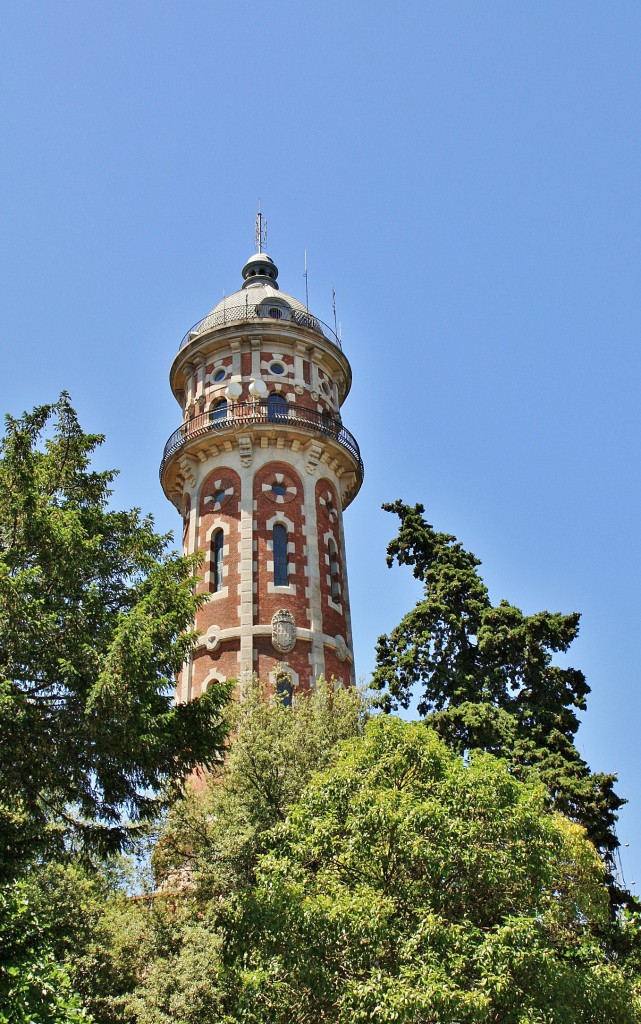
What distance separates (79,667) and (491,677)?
1131 centimetres

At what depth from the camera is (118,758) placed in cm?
1570

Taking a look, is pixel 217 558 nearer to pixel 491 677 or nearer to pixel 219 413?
pixel 219 413

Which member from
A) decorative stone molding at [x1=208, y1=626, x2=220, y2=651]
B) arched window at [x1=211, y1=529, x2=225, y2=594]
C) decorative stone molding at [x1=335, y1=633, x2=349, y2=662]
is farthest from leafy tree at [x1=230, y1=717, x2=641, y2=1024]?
arched window at [x1=211, y1=529, x2=225, y2=594]

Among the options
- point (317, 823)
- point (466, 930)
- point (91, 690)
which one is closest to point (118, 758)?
point (91, 690)

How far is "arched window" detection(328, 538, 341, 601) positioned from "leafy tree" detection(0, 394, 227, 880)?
52.0 ft

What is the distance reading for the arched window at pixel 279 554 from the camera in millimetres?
32469

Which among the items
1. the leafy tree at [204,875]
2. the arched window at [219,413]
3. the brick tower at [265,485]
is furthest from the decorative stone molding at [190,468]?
the leafy tree at [204,875]

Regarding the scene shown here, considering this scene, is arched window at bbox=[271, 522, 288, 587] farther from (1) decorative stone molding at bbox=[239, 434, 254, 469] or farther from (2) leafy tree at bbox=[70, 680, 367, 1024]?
(2) leafy tree at bbox=[70, 680, 367, 1024]

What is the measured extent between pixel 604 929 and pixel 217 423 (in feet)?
72.1

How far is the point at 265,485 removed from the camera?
34.2 m

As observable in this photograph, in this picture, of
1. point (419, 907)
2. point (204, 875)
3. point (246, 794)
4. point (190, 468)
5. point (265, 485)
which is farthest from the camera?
point (190, 468)

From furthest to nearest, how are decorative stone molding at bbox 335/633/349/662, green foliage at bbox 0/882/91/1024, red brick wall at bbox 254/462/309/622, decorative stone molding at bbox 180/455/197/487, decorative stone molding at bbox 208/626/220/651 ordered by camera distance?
1. decorative stone molding at bbox 180/455/197/487
2. decorative stone molding at bbox 335/633/349/662
3. red brick wall at bbox 254/462/309/622
4. decorative stone molding at bbox 208/626/220/651
5. green foliage at bbox 0/882/91/1024

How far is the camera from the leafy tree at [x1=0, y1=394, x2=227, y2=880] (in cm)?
1512

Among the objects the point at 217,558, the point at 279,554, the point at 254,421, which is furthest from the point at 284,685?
the point at 254,421
